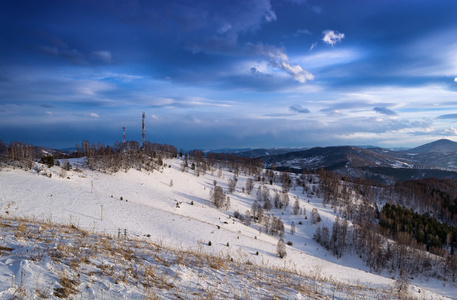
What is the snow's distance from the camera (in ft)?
24.2

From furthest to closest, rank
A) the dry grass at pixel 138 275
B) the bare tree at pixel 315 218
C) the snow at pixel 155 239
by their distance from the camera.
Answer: the bare tree at pixel 315 218 → the snow at pixel 155 239 → the dry grass at pixel 138 275

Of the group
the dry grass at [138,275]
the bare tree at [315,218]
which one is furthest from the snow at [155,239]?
the bare tree at [315,218]

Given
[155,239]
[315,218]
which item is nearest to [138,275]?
[155,239]

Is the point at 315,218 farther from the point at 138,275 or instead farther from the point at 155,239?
the point at 138,275

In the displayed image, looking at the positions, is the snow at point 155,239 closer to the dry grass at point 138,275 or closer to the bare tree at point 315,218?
the dry grass at point 138,275

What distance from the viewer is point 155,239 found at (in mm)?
27688

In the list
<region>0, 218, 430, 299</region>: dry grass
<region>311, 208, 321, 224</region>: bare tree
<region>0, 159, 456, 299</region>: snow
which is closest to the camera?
<region>0, 218, 430, 299</region>: dry grass

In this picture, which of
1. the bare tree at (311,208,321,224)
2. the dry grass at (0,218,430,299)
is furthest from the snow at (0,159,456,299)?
the bare tree at (311,208,321,224)

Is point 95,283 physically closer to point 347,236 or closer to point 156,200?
point 156,200

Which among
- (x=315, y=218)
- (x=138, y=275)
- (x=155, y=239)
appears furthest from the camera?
(x=315, y=218)

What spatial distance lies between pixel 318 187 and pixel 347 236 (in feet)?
184

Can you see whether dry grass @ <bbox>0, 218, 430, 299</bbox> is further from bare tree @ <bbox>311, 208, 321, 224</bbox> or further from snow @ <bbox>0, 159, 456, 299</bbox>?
bare tree @ <bbox>311, 208, 321, 224</bbox>

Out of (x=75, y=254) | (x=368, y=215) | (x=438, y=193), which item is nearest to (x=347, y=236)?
(x=368, y=215)

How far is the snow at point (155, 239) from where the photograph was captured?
24.2 feet
